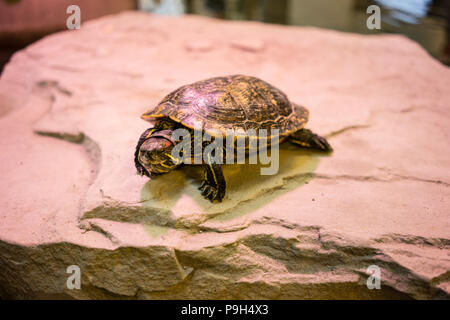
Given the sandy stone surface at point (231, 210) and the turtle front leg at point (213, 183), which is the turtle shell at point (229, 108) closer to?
the turtle front leg at point (213, 183)

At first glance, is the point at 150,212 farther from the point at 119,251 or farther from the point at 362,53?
the point at 362,53

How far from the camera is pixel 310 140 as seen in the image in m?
3.48

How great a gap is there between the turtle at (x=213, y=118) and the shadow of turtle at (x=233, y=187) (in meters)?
0.11

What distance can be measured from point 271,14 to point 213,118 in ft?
22.3

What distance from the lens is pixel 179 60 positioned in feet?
19.7

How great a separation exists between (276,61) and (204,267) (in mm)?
4430

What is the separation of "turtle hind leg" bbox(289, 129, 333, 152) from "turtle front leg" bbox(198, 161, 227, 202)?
1.15 m
